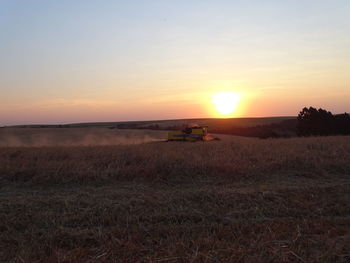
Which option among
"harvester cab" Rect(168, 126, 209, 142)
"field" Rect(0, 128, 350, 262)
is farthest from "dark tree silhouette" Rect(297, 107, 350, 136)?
"field" Rect(0, 128, 350, 262)

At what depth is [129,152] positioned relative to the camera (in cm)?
1240

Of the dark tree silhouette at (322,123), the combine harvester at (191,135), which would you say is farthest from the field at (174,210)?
the dark tree silhouette at (322,123)

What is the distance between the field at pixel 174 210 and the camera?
4.19 meters

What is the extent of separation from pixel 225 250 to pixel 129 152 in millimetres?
8665

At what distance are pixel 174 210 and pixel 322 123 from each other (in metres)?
31.5

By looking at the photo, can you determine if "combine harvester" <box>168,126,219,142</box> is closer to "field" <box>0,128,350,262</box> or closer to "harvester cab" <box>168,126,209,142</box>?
"harvester cab" <box>168,126,209,142</box>

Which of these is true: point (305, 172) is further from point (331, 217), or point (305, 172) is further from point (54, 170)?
point (54, 170)

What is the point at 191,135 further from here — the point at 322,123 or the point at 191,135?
the point at 322,123

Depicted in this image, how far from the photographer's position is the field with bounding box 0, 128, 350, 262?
4.19 m

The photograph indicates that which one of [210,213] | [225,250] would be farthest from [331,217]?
[225,250]

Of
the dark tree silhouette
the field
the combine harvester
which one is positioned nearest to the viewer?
the field

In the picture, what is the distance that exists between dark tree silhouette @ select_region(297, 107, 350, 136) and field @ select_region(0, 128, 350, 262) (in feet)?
79.1

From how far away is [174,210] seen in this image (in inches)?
236

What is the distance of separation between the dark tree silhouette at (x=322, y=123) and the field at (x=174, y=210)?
2411 centimetres
